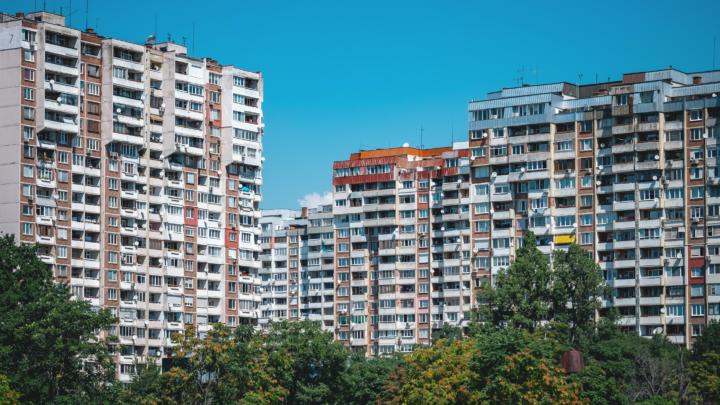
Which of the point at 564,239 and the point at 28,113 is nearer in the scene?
the point at 28,113

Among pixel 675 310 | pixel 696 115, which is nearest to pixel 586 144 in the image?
pixel 696 115

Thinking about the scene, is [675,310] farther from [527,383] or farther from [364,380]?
[527,383]

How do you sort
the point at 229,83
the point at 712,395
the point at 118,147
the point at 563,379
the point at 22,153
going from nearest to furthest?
the point at 563,379 → the point at 712,395 → the point at 22,153 → the point at 118,147 → the point at 229,83

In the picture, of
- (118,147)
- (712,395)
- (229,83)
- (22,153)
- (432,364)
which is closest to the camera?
(432,364)

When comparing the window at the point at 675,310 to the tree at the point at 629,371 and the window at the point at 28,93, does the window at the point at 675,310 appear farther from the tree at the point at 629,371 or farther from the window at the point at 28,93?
the window at the point at 28,93

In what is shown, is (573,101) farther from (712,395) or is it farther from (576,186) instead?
(712,395)

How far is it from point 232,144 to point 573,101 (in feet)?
127

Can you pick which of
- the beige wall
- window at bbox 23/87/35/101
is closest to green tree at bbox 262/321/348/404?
the beige wall

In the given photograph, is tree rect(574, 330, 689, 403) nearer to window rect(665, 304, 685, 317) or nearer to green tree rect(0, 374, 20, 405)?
window rect(665, 304, 685, 317)

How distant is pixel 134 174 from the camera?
172 metres

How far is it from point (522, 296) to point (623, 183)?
1394 inches

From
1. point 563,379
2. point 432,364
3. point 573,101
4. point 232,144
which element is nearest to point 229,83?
point 232,144

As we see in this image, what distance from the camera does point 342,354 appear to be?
144875 millimetres

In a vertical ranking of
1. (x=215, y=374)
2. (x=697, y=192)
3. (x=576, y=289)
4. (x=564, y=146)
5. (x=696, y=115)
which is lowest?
(x=215, y=374)
